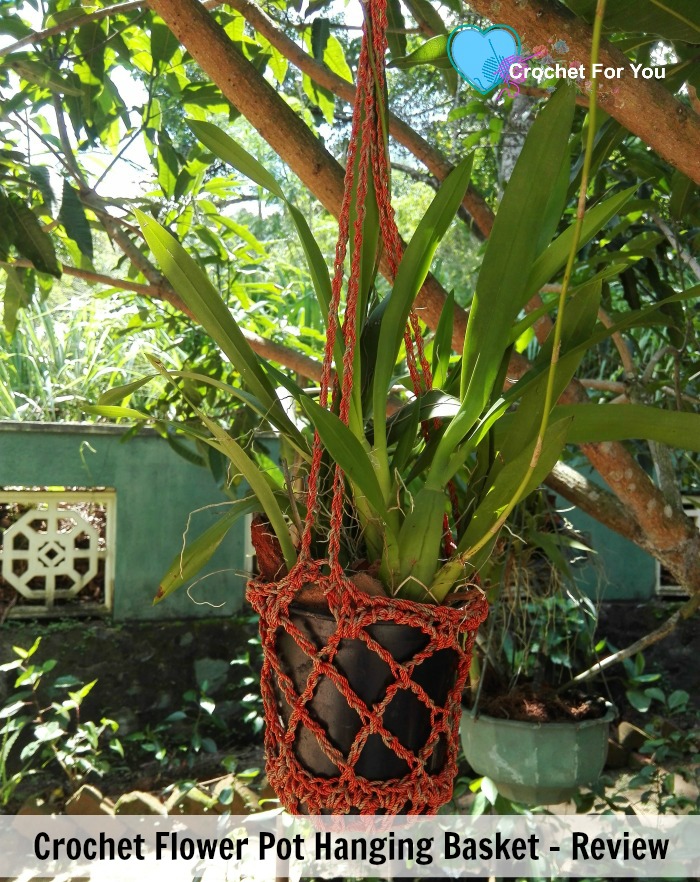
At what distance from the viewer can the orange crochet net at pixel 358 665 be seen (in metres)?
0.64

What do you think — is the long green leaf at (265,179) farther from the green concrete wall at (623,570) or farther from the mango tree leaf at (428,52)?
the green concrete wall at (623,570)

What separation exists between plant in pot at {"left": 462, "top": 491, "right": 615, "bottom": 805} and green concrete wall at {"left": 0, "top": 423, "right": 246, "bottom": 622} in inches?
50.1

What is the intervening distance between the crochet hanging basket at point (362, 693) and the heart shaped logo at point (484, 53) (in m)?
0.51

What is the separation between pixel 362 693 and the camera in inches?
25.8

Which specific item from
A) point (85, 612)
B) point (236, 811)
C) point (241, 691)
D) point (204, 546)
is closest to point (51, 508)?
point (85, 612)

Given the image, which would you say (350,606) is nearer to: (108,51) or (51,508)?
(108,51)

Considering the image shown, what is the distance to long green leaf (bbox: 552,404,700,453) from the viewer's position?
63 cm

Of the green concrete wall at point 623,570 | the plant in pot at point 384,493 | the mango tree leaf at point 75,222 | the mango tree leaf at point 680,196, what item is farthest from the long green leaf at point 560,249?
the green concrete wall at point 623,570

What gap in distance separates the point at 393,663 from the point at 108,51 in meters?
1.49

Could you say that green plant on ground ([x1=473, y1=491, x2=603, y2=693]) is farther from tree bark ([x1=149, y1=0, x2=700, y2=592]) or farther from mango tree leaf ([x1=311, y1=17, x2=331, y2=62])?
mango tree leaf ([x1=311, y1=17, x2=331, y2=62])

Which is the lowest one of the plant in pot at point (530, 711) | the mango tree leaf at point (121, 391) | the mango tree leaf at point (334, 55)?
the plant in pot at point (530, 711)

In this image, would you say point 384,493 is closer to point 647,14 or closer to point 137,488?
point 647,14
